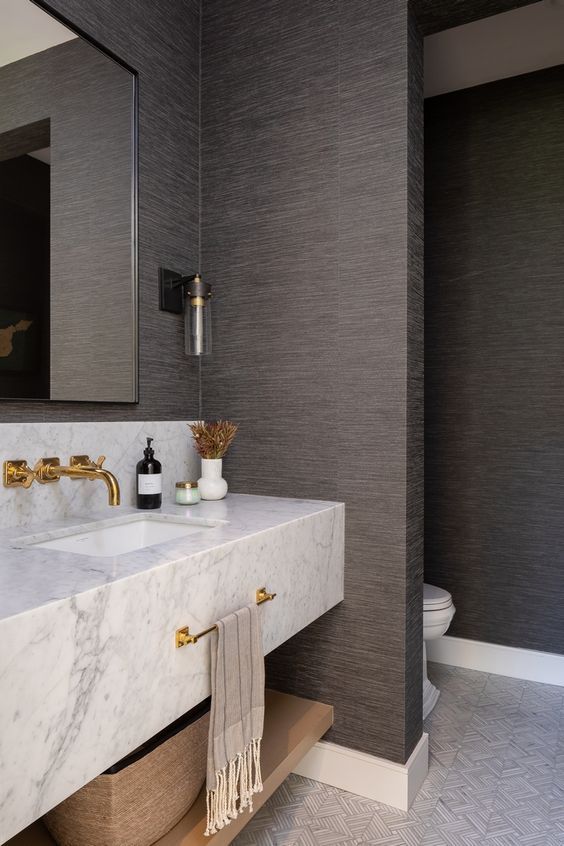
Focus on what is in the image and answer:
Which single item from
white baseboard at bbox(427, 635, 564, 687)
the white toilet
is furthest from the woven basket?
white baseboard at bbox(427, 635, 564, 687)

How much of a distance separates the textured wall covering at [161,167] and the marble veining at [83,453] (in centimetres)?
6

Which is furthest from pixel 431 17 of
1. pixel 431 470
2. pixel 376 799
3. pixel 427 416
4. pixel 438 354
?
pixel 376 799

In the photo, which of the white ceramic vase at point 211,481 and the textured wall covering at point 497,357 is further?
the textured wall covering at point 497,357

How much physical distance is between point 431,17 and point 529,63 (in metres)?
1.01

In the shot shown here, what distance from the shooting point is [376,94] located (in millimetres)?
1722

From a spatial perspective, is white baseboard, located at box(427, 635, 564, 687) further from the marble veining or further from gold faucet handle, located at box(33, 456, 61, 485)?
gold faucet handle, located at box(33, 456, 61, 485)

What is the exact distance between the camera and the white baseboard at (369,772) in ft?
5.58

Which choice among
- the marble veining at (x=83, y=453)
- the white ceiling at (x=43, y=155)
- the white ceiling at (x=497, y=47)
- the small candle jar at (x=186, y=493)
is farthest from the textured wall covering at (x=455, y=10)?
the small candle jar at (x=186, y=493)

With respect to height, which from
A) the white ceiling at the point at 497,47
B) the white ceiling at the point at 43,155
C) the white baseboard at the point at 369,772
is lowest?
the white baseboard at the point at 369,772

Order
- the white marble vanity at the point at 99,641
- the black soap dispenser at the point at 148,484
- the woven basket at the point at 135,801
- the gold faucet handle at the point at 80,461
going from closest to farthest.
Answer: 1. the white marble vanity at the point at 99,641
2. the woven basket at the point at 135,801
3. the gold faucet handle at the point at 80,461
4. the black soap dispenser at the point at 148,484

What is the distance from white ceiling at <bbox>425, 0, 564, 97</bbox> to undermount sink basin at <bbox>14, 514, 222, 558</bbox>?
2159 millimetres

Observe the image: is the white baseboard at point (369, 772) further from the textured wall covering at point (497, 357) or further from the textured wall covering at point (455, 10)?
the textured wall covering at point (455, 10)

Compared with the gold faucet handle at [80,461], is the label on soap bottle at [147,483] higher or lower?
lower

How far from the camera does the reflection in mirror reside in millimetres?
1363
